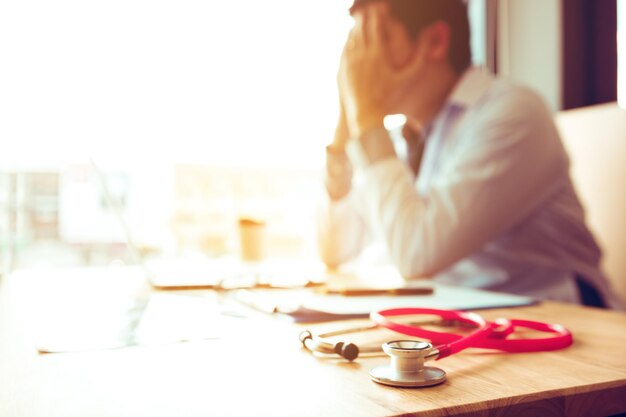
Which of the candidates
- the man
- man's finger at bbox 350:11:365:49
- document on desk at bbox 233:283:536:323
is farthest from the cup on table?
man's finger at bbox 350:11:365:49

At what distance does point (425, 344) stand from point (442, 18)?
→ 1196mm

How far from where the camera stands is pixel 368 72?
131 centimetres

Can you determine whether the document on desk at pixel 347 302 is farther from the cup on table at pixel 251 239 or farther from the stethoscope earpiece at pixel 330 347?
the cup on table at pixel 251 239

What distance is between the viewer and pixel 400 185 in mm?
1089

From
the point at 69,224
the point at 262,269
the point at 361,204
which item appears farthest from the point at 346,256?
the point at 69,224

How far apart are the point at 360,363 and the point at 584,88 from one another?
1.69 metres

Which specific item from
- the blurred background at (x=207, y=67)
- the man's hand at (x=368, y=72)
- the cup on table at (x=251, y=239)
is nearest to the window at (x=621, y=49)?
the blurred background at (x=207, y=67)

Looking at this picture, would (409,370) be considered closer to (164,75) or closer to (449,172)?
(449,172)

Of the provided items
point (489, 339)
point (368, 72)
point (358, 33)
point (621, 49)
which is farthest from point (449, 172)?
point (621, 49)

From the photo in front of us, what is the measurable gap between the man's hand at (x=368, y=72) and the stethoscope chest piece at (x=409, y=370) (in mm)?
883

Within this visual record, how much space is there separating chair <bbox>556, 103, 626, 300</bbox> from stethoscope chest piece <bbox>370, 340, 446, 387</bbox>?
115 cm

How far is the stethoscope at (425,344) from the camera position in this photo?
36cm

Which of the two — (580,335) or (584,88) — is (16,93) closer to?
(580,335)

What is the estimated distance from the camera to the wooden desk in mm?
315
